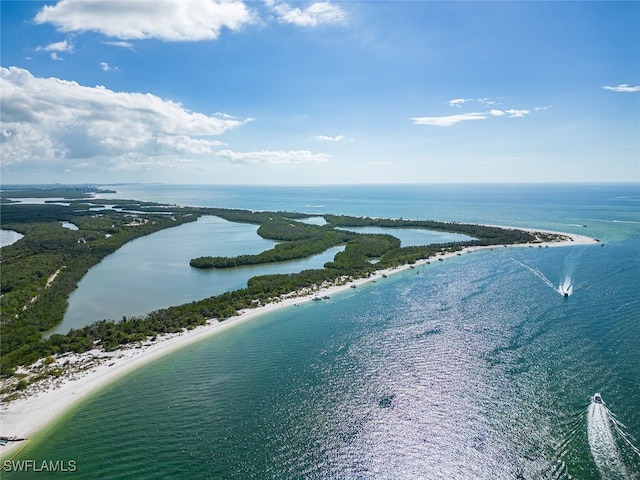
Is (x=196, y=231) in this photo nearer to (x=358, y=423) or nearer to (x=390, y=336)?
(x=390, y=336)

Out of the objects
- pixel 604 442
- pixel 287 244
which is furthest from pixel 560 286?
pixel 287 244

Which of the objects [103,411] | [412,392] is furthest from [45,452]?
[412,392]

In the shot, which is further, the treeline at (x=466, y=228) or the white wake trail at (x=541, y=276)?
the treeline at (x=466, y=228)

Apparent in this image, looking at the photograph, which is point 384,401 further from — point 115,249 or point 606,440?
point 115,249

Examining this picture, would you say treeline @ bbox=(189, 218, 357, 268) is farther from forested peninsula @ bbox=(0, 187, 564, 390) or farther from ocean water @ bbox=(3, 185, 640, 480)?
ocean water @ bbox=(3, 185, 640, 480)

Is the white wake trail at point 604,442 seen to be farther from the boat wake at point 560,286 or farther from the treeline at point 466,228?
the treeline at point 466,228

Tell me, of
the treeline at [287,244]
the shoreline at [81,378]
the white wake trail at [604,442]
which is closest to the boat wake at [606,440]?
the white wake trail at [604,442]
